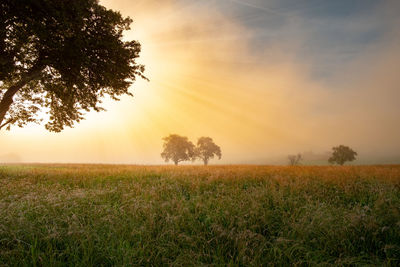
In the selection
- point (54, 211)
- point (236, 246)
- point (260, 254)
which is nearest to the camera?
point (260, 254)

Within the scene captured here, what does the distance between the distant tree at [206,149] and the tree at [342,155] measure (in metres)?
36.2

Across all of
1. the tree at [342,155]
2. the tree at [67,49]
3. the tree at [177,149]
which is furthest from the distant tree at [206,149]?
the tree at [67,49]

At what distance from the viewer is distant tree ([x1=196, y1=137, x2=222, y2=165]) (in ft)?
207

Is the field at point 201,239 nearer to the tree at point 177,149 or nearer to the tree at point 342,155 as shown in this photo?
the tree at point 177,149

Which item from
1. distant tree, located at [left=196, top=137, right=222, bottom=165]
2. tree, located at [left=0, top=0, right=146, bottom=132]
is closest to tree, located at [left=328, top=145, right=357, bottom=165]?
distant tree, located at [left=196, top=137, right=222, bottom=165]

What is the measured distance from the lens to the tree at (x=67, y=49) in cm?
923

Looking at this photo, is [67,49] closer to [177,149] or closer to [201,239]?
[201,239]

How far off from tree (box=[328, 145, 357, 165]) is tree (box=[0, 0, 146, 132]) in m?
68.2

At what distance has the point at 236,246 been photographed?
3416 mm

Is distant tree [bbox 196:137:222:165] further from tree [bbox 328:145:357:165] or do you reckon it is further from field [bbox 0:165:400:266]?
field [bbox 0:165:400:266]

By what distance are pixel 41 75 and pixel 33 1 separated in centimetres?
496

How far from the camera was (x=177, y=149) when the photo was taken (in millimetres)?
58062

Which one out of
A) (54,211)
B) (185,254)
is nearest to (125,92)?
(54,211)

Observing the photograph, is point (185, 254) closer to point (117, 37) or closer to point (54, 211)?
point (54, 211)
